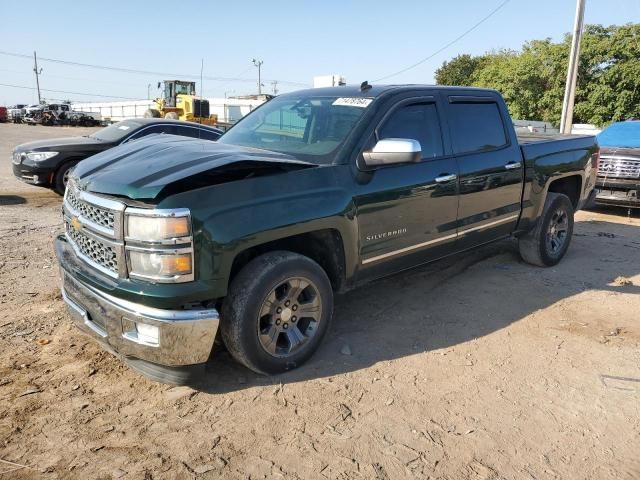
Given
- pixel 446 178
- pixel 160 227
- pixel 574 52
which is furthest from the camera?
pixel 574 52

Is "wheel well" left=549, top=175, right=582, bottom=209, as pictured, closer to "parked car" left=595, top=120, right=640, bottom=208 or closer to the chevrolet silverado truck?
the chevrolet silverado truck

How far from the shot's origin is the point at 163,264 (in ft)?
9.38

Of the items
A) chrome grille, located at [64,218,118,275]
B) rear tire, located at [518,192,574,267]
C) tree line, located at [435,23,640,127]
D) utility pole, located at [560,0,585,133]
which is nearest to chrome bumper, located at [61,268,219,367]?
chrome grille, located at [64,218,118,275]

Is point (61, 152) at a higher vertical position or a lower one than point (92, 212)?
lower

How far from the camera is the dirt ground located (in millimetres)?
2680

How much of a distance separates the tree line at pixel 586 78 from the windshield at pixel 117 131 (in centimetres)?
2320

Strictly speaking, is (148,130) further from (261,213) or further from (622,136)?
(622,136)

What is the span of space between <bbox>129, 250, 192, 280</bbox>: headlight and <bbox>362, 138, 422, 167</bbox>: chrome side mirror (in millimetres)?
1476

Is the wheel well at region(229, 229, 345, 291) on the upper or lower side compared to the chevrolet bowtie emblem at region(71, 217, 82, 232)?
lower

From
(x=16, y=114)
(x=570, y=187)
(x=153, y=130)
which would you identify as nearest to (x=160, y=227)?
(x=570, y=187)

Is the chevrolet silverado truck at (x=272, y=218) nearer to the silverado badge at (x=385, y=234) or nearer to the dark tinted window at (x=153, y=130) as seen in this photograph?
the silverado badge at (x=385, y=234)

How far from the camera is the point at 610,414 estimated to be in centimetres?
318

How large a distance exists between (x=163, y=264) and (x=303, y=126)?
184cm

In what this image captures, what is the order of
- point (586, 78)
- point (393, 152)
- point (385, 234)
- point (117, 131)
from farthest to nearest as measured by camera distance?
1. point (586, 78)
2. point (117, 131)
3. point (385, 234)
4. point (393, 152)
